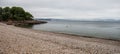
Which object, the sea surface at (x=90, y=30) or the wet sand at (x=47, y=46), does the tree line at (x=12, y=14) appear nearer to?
the sea surface at (x=90, y=30)

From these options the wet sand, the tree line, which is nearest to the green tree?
the tree line

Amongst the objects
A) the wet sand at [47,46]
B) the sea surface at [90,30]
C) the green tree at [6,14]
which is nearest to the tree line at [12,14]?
the green tree at [6,14]

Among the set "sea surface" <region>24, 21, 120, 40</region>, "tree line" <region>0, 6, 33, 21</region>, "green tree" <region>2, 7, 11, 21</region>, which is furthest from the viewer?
"tree line" <region>0, 6, 33, 21</region>

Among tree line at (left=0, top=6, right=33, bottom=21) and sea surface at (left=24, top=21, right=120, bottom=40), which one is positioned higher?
tree line at (left=0, top=6, right=33, bottom=21)

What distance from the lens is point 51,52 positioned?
10.9 meters

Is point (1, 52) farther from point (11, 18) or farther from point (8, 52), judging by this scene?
point (11, 18)

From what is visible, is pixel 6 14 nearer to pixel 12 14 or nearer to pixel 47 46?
pixel 12 14

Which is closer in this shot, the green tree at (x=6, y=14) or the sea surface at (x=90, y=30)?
the sea surface at (x=90, y=30)

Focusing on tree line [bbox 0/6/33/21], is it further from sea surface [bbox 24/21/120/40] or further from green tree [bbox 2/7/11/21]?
sea surface [bbox 24/21/120/40]

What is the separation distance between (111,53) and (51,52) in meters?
6.15

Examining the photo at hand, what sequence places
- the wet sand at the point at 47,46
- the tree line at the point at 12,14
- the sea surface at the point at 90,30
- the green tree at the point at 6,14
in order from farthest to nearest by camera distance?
the tree line at the point at 12,14, the green tree at the point at 6,14, the sea surface at the point at 90,30, the wet sand at the point at 47,46

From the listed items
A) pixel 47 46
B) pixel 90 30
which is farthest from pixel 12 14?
pixel 47 46

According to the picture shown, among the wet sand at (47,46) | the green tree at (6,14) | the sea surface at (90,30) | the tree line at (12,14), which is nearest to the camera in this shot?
the wet sand at (47,46)

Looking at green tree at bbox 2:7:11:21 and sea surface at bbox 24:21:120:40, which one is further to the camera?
green tree at bbox 2:7:11:21
